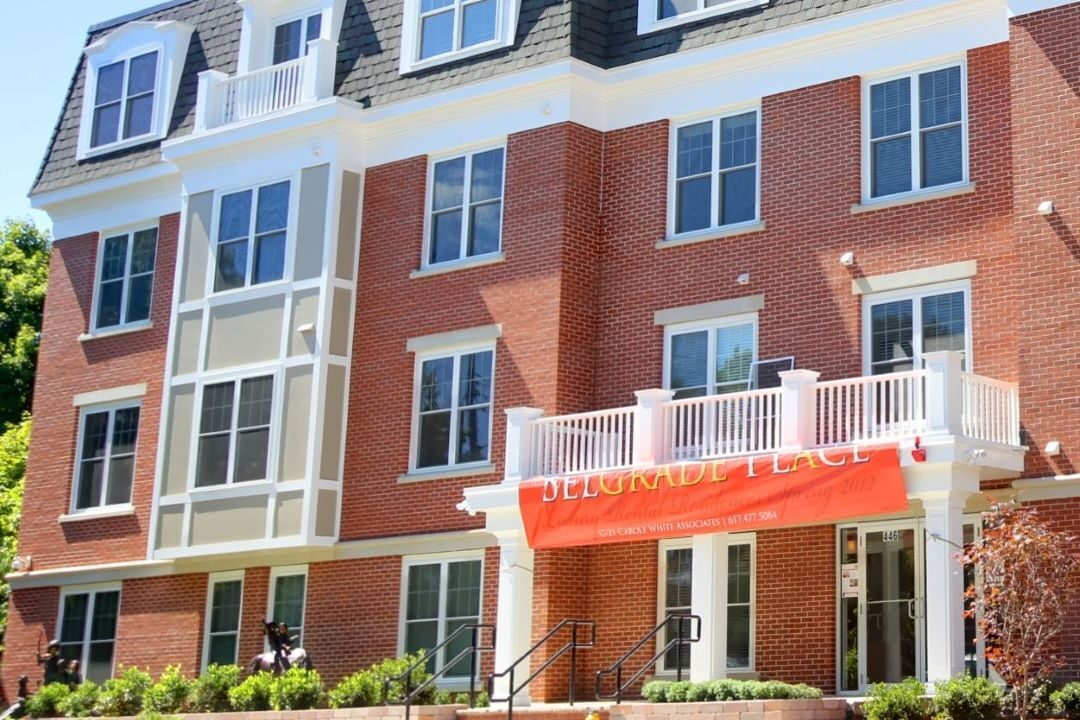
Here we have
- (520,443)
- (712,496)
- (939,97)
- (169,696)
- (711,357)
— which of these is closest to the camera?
(712,496)

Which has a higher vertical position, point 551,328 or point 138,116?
point 138,116

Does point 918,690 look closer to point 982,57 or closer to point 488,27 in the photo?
point 982,57

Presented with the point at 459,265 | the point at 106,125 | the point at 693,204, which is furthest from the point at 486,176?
the point at 106,125

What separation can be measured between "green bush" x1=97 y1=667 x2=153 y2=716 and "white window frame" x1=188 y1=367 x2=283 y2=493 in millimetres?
3296

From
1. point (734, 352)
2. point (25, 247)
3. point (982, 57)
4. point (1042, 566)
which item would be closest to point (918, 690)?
point (1042, 566)

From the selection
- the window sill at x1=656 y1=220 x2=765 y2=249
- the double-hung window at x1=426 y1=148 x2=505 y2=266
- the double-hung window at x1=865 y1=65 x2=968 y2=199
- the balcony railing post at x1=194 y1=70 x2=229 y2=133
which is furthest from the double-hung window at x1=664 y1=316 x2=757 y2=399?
the balcony railing post at x1=194 y1=70 x2=229 y2=133

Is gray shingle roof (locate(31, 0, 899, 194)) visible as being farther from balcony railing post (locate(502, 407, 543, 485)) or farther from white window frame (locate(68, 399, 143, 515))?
balcony railing post (locate(502, 407, 543, 485))

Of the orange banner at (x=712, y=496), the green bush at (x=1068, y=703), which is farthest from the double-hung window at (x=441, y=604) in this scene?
the green bush at (x=1068, y=703)

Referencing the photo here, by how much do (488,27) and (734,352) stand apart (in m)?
7.52

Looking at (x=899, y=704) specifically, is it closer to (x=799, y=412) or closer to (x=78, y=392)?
(x=799, y=412)

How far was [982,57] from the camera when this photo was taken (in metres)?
26.5

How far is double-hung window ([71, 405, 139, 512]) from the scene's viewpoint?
35.5 metres

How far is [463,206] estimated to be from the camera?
31594 mm

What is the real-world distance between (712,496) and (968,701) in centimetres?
472
